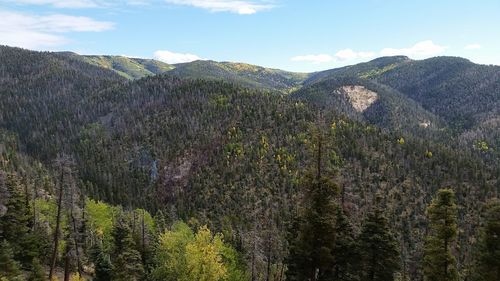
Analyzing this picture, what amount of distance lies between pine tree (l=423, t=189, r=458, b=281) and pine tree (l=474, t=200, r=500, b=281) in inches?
78.7

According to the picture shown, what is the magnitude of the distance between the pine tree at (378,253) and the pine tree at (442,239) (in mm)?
2746

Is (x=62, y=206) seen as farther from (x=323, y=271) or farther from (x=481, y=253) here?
(x=481, y=253)

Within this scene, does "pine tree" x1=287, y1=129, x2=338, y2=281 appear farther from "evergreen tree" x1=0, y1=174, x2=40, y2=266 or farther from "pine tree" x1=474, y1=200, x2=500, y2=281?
"evergreen tree" x1=0, y1=174, x2=40, y2=266

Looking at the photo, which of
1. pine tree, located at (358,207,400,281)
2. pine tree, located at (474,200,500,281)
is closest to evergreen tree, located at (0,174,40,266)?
pine tree, located at (358,207,400,281)

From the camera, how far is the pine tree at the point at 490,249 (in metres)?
33.8

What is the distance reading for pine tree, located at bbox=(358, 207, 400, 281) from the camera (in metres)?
36.6

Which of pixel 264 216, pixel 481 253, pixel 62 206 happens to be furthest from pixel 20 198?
pixel 264 216

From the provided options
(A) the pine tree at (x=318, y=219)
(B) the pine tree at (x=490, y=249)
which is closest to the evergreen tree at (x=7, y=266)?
(A) the pine tree at (x=318, y=219)

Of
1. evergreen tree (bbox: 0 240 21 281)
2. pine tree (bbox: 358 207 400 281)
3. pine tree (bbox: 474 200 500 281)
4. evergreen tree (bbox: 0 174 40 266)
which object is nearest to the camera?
pine tree (bbox: 474 200 500 281)

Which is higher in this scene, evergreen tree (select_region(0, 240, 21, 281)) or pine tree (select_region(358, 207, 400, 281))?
pine tree (select_region(358, 207, 400, 281))

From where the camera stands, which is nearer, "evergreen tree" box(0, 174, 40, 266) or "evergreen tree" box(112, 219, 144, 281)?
"evergreen tree" box(112, 219, 144, 281)

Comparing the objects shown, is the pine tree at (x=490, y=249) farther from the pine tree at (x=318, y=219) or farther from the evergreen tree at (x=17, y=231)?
the evergreen tree at (x=17, y=231)

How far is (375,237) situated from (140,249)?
4620cm

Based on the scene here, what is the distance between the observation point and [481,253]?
35.0 meters
